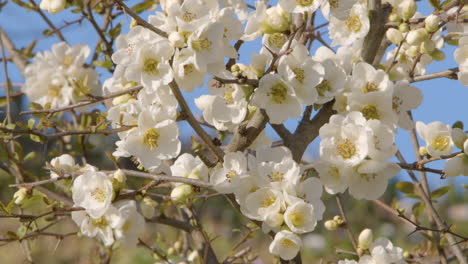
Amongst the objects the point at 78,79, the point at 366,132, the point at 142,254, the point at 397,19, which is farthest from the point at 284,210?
the point at 142,254

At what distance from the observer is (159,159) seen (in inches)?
49.4

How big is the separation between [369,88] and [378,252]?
1.54ft

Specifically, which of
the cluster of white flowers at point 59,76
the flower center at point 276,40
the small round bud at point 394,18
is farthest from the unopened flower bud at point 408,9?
the cluster of white flowers at point 59,76

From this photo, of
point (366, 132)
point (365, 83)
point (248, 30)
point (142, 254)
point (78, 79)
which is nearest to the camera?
point (366, 132)

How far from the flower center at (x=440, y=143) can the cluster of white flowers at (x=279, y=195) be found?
0.43 m

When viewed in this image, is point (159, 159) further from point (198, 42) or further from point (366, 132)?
point (366, 132)

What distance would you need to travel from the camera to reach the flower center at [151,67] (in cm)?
113

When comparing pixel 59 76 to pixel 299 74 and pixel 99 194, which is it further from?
pixel 299 74

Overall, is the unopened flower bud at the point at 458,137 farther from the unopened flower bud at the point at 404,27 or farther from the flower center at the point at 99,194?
the flower center at the point at 99,194

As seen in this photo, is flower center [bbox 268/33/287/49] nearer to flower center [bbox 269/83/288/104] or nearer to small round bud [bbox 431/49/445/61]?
flower center [bbox 269/83/288/104]

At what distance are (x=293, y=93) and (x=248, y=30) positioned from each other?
10.9 inches

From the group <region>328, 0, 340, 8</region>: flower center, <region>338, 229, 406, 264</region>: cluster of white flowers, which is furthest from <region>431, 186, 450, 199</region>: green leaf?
<region>328, 0, 340, 8</region>: flower center

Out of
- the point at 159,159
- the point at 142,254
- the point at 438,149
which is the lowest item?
the point at 142,254

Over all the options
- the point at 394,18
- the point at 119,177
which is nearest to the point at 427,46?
the point at 394,18
